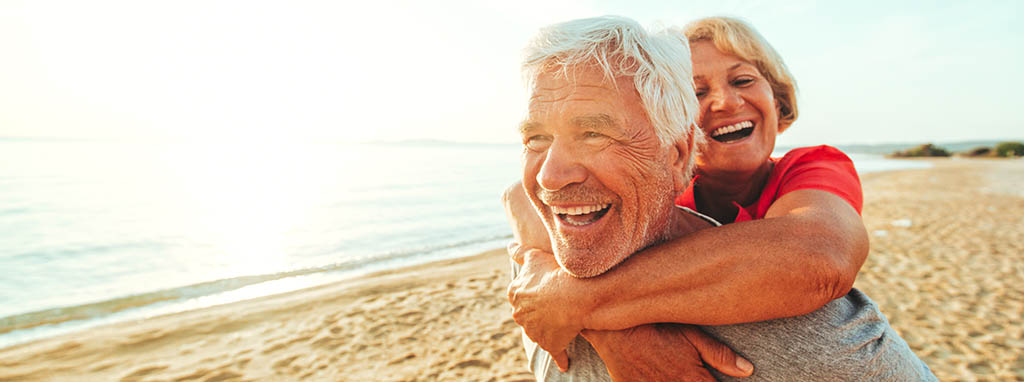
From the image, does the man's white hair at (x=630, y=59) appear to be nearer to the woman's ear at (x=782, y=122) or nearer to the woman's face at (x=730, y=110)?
the woman's face at (x=730, y=110)

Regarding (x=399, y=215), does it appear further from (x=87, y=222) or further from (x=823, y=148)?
(x=823, y=148)

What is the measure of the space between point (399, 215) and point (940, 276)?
1261 centimetres

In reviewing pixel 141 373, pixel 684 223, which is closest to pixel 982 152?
pixel 684 223

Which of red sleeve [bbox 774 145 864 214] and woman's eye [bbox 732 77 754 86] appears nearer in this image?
red sleeve [bbox 774 145 864 214]

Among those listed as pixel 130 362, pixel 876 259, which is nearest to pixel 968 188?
pixel 876 259

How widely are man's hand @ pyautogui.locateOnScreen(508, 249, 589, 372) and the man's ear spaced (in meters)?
0.56

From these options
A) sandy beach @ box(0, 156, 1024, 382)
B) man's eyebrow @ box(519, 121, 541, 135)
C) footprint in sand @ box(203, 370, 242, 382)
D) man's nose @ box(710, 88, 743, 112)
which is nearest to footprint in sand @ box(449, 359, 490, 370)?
sandy beach @ box(0, 156, 1024, 382)

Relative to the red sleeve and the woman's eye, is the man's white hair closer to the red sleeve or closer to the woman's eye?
the red sleeve

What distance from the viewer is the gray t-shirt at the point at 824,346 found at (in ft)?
4.84

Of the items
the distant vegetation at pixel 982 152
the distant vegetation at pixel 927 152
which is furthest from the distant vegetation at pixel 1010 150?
the distant vegetation at pixel 927 152

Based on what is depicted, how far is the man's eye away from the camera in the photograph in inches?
66.4

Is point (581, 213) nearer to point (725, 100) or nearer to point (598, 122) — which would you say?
point (598, 122)

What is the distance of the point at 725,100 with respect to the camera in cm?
250

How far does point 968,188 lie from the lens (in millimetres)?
20891
